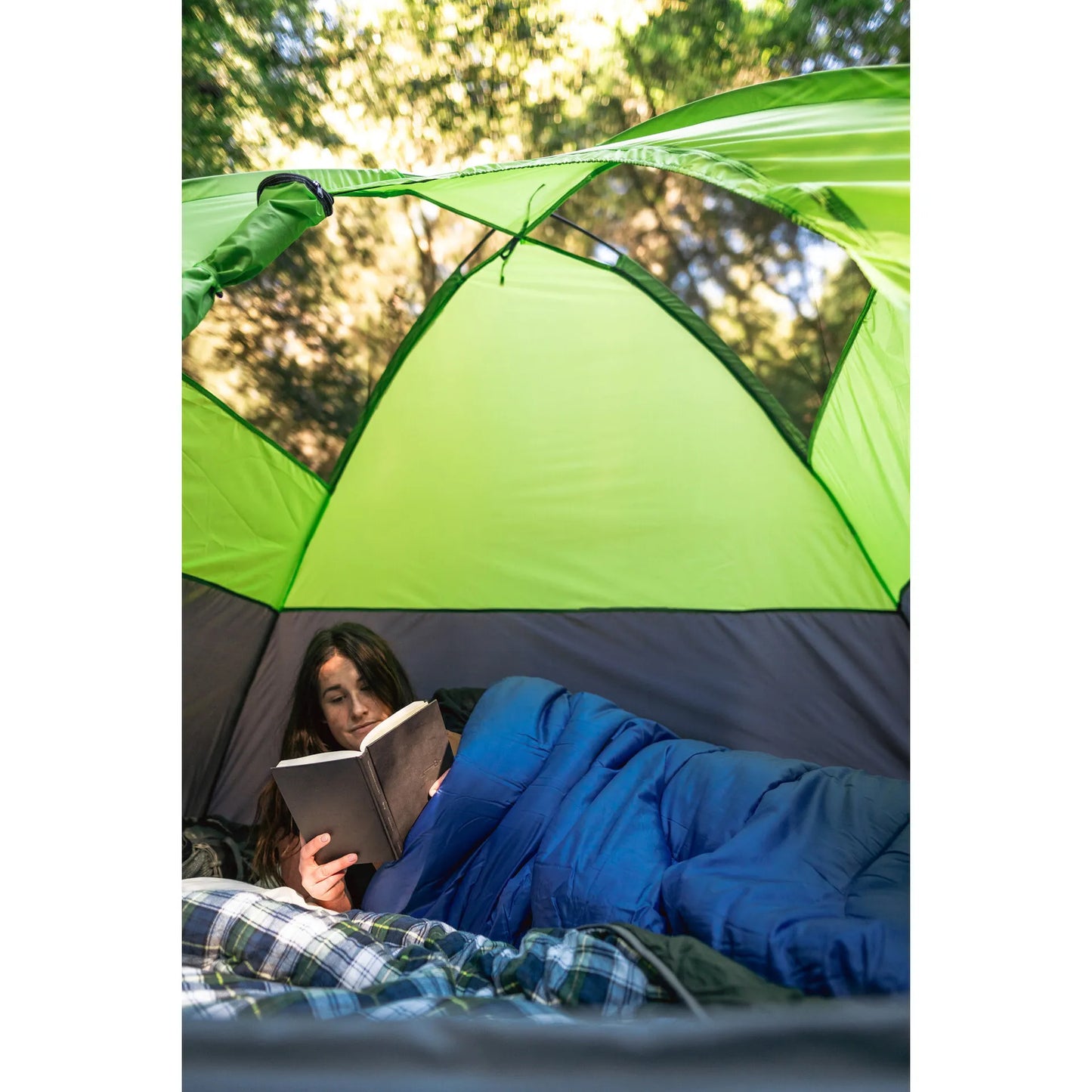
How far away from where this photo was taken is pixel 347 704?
1.56 metres

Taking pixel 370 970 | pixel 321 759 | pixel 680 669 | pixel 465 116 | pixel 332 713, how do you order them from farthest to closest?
pixel 465 116 → pixel 680 669 → pixel 332 713 → pixel 321 759 → pixel 370 970

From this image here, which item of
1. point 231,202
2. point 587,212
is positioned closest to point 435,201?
point 231,202

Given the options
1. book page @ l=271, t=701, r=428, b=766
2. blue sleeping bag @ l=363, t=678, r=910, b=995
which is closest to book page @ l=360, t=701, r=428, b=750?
book page @ l=271, t=701, r=428, b=766

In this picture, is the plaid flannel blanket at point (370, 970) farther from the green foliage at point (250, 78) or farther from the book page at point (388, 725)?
the green foliage at point (250, 78)

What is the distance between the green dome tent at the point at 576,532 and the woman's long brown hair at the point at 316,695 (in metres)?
0.15

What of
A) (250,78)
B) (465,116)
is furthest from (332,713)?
(465,116)

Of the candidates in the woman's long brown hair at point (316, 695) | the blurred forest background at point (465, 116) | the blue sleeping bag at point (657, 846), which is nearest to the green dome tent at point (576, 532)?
the woman's long brown hair at point (316, 695)

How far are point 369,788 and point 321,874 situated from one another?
160mm

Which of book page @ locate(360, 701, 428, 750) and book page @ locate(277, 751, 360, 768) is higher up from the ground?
book page @ locate(360, 701, 428, 750)

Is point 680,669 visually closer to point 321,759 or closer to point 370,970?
point 321,759

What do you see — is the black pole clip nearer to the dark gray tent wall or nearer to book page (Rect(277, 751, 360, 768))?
book page (Rect(277, 751, 360, 768))

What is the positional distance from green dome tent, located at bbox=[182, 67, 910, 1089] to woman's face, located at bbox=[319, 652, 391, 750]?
7.5 inches

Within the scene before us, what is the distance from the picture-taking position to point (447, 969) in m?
0.98

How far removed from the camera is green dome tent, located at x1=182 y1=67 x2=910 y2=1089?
1.62 meters
